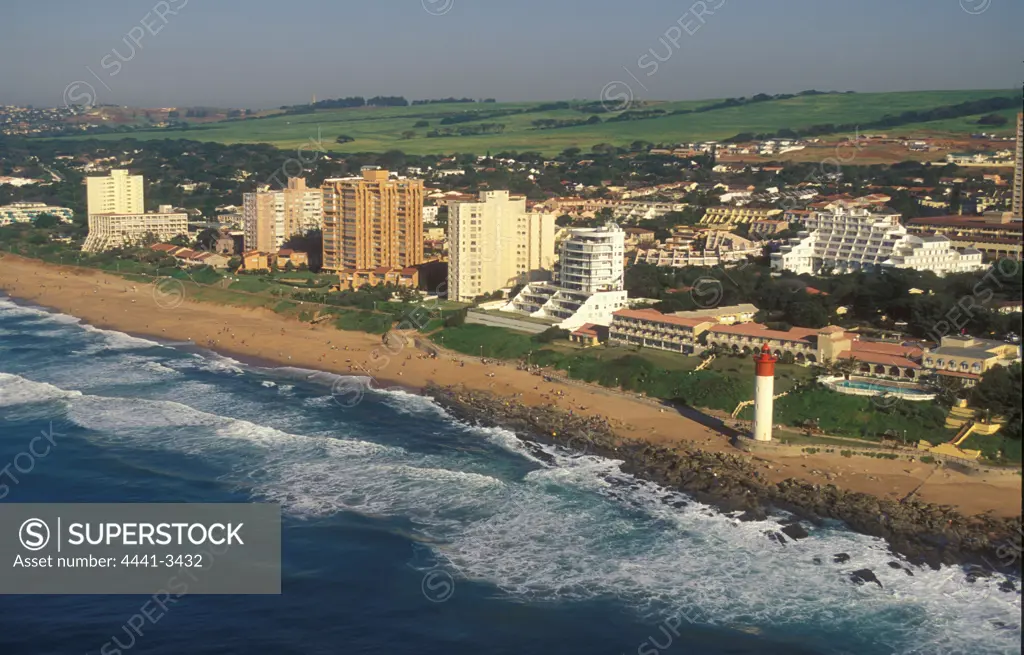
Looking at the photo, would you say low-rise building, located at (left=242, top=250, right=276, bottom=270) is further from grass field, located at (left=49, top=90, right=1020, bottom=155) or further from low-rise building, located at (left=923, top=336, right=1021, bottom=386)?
grass field, located at (left=49, top=90, right=1020, bottom=155)

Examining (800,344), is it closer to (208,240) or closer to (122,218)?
(208,240)

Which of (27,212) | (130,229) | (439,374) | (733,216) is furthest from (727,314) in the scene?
(27,212)

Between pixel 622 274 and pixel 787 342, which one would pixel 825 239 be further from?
pixel 787 342

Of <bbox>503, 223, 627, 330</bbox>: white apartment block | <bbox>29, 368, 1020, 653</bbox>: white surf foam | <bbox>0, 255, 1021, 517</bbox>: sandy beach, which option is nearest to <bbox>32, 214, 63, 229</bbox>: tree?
<bbox>0, 255, 1021, 517</bbox>: sandy beach

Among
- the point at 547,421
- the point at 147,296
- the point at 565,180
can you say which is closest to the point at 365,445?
the point at 547,421

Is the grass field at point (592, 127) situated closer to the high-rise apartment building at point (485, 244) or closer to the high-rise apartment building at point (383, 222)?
the high-rise apartment building at point (485, 244)

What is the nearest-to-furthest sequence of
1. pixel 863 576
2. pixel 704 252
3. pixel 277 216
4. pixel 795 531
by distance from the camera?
1. pixel 863 576
2. pixel 795 531
3. pixel 704 252
4. pixel 277 216
